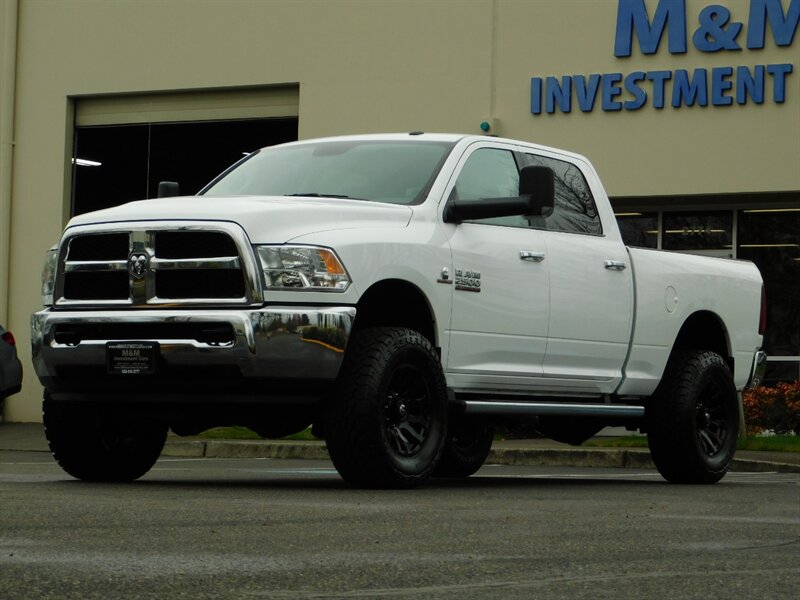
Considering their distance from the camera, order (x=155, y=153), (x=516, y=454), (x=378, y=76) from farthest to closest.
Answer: (x=155, y=153)
(x=378, y=76)
(x=516, y=454)

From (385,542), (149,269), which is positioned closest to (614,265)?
(149,269)

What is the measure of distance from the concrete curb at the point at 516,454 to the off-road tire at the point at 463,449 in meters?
3.29

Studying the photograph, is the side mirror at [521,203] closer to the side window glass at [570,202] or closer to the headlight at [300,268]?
the side window glass at [570,202]

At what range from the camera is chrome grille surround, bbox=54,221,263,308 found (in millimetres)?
8500

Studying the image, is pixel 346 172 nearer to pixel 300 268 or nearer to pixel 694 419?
pixel 300 268

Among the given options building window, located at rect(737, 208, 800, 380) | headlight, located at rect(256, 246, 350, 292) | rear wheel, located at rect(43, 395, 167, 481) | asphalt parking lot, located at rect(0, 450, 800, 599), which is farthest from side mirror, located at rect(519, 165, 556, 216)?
building window, located at rect(737, 208, 800, 380)

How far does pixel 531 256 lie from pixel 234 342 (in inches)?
88.1

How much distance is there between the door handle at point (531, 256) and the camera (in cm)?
983

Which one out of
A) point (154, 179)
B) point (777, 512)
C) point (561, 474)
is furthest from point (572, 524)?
point (154, 179)

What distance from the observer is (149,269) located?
Result: 8703 millimetres

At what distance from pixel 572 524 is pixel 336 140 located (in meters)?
4.16

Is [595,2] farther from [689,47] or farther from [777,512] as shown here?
[777,512]

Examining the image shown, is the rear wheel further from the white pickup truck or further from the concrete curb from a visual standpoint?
the concrete curb

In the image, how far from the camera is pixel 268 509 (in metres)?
7.18
